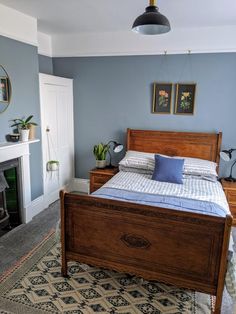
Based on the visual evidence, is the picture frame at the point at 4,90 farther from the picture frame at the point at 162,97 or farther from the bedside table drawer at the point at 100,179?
the picture frame at the point at 162,97

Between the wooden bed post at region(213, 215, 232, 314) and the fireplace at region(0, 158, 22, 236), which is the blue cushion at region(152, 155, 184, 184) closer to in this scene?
the wooden bed post at region(213, 215, 232, 314)

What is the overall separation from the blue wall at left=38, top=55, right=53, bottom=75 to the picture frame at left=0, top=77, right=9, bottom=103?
3.93ft

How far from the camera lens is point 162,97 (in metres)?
4.13

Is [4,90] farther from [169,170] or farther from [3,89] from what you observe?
[169,170]

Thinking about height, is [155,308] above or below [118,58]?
below

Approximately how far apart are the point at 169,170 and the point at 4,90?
2.22 meters

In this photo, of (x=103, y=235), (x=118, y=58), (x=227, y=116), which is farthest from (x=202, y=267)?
(x=118, y=58)

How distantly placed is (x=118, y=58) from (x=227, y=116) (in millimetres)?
1867

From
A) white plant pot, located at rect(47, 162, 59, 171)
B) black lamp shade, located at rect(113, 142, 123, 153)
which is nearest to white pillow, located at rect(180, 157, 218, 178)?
black lamp shade, located at rect(113, 142, 123, 153)

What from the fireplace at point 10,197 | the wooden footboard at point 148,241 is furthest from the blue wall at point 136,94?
the wooden footboard at point 148,241

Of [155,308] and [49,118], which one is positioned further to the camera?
[49,118]

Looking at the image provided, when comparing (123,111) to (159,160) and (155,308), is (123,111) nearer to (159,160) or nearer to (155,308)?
(159,160)

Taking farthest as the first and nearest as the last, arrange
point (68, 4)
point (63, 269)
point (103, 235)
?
point (68, 4)
point (63, 269)
point (103, 235)

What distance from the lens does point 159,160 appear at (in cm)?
363
